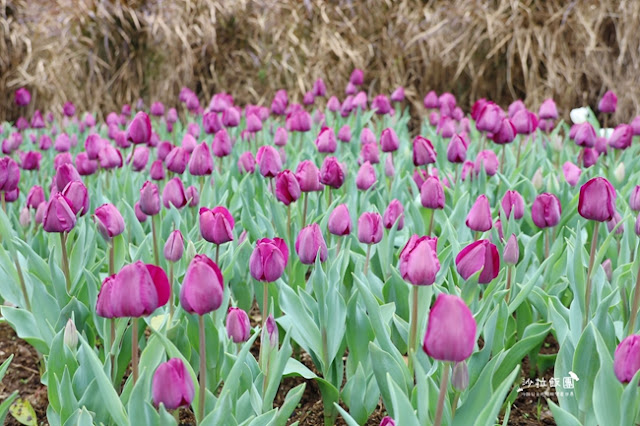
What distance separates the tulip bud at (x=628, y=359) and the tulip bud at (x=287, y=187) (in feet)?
2.91

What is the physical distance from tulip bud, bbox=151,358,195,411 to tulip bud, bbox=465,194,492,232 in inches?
28.7

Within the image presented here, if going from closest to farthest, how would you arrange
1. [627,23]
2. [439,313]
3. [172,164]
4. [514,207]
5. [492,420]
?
[439,313], [492,420], [514,207], [172,164], [627,23]

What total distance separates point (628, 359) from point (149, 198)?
1086 mm

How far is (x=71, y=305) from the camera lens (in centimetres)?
143

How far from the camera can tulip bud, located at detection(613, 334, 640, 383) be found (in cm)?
92

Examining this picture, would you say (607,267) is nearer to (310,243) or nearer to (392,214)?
(392,214)

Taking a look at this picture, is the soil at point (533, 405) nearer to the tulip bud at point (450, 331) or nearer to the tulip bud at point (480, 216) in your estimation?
the tulip bud at point (480, 216)

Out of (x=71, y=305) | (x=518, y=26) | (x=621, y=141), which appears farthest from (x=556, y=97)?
(x=71, y=305)

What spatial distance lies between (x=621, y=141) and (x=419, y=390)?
1.78m

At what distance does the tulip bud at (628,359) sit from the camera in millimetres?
919

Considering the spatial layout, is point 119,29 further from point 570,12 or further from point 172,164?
point 172,164

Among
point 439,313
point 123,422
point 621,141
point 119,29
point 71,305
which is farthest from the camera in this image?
point 119,29

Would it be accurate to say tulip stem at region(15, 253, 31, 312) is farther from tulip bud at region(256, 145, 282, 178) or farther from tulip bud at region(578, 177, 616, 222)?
tulip bud at region(578, 177, 616, 222)

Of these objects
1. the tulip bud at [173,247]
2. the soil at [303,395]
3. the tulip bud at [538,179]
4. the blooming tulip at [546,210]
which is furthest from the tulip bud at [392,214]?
the tulip bud at [538,179]
